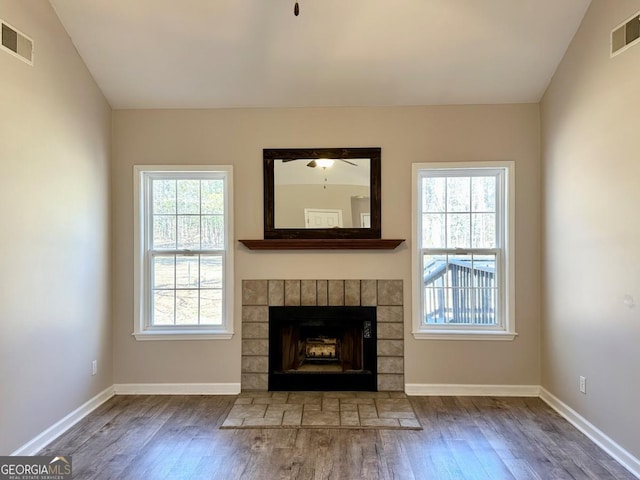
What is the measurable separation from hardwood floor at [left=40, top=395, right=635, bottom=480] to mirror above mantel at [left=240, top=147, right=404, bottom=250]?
157cm

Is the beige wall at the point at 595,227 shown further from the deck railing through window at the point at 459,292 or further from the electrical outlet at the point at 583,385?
the deck railing through window at the point at 459,292

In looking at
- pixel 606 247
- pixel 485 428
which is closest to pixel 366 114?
pixel 606 247

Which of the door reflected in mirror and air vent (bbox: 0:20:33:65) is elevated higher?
air vent (bbox: 0:20:33:65)

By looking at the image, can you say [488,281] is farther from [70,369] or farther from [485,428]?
[70,369]

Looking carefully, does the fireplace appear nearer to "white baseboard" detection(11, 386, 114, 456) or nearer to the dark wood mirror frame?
the dark wood mirror frame

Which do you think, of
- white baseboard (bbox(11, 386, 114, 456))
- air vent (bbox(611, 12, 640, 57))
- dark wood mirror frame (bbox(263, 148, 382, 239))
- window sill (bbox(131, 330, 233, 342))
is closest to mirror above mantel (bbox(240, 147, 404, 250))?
dark wood mirror frame (bbox(263, 148, 382, 239))

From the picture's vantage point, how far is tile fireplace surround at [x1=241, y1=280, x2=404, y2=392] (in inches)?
144

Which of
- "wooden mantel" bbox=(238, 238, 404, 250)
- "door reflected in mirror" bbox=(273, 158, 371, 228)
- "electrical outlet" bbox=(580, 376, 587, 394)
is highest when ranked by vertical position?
"door reflected in mirror" bbox=(273, 158, 371, 228)

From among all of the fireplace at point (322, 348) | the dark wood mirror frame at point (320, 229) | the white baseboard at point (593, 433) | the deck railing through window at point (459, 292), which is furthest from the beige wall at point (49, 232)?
the white baseboard at point (593, 433)

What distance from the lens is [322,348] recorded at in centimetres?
388

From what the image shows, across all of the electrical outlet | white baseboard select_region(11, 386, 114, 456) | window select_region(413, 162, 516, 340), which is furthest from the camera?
window select_region(413, 162, 516, 340)

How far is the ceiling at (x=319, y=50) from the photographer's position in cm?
291

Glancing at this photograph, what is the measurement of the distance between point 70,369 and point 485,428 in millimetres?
3162

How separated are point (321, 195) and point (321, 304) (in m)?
1.01
